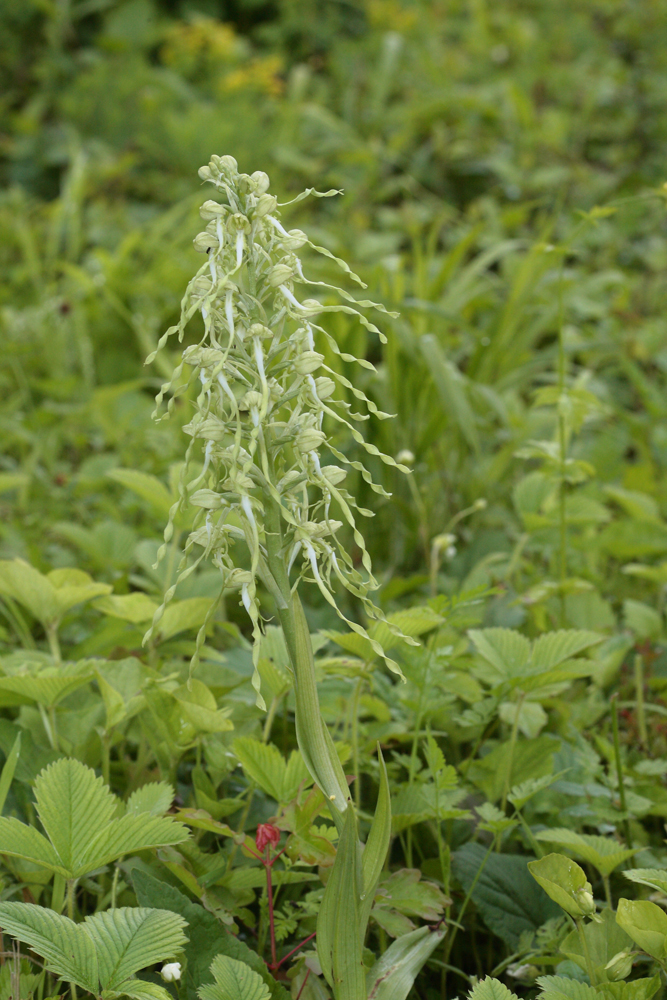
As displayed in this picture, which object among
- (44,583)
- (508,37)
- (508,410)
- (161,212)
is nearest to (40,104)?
(161,212)

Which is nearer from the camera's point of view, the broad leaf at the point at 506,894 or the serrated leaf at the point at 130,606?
the broad leaf at the point at 506,894

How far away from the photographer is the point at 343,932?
0.77 metres

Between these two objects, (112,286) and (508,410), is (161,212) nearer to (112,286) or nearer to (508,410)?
(112,286)


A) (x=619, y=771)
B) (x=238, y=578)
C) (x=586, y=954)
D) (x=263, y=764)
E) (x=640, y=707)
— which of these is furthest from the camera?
(x=640, y=707)

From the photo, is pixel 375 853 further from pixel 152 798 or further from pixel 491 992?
pixel 152 798

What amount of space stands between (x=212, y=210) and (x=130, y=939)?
675 millimetres

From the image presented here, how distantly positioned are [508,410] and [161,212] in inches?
99.8

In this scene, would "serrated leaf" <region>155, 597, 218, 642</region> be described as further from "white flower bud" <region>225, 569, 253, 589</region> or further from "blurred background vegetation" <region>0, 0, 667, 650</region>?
"white flower bud" <region>225, 569, 253, 589</region>

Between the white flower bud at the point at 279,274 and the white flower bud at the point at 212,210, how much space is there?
0.07 m

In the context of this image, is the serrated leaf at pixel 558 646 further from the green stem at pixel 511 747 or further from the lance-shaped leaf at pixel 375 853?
the lance-shaped leaf at pixel 375 853

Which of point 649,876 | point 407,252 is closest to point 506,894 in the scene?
point 649,876

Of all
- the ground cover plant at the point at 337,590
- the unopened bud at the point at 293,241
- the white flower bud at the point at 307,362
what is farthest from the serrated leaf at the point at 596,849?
the unopened bud at the point at 293,241

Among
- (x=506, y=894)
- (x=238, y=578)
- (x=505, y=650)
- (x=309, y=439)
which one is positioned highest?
(x=309, y=439)

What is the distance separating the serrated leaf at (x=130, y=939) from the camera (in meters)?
0.76
